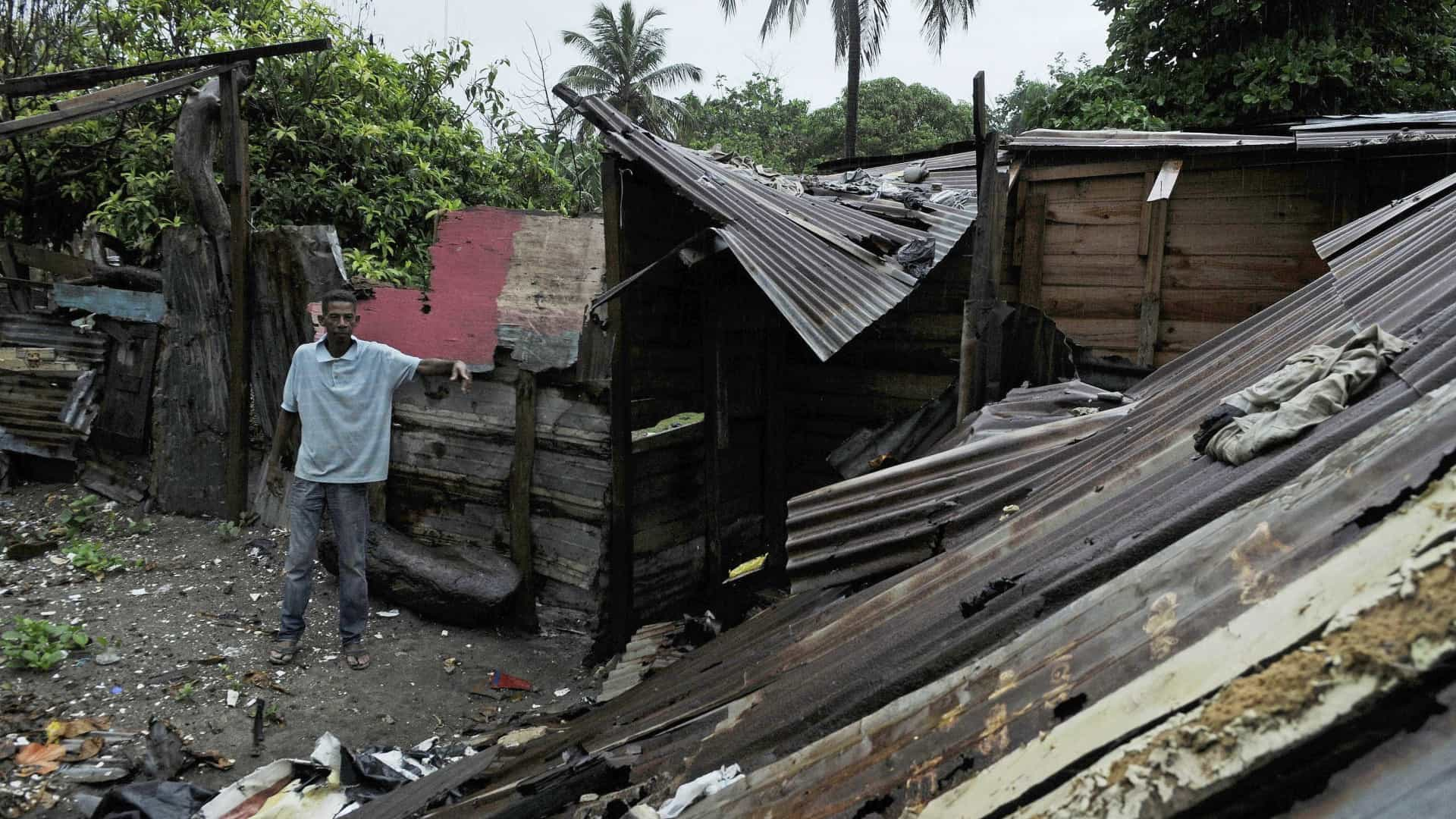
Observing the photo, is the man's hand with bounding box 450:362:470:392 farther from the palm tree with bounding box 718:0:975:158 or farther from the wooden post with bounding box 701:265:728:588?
the palm tree with bounding box 718:0:975:158

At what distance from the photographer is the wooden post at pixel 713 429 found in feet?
20.9

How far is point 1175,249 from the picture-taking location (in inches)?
239

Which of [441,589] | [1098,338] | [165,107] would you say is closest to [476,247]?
[441,589]

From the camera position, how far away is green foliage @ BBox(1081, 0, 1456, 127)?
10.8 meters

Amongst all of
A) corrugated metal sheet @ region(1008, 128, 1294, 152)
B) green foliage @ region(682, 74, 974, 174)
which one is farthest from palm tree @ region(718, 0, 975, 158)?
corrugated metal sheet @ region(1008, 128, 1294, 152)

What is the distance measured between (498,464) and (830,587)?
3.75 meters

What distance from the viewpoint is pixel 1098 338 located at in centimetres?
635

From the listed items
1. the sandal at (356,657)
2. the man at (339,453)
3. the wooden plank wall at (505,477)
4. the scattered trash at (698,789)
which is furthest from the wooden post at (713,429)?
the scattered trash at (698,789)

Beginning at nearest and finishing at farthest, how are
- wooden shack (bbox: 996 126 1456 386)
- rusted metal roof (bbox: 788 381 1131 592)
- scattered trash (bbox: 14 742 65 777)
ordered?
1. rusted metal roof (bbox: 788 381 1131 592)
2. scattered trash (bbox: 14 742 65 777)
3. wooden shack (bbox: 996 126 1456 386)

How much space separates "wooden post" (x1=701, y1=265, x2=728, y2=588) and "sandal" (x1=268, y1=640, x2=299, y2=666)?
9.21ft

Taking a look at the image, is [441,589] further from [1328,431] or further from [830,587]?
[1328,431]

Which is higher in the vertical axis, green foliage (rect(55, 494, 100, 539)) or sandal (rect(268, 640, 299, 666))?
green foliage (rect(55, 494, 100, 539))

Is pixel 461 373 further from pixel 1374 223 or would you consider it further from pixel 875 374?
pixel 1374 223

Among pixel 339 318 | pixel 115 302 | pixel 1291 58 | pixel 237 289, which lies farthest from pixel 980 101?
pixel 1291 58
